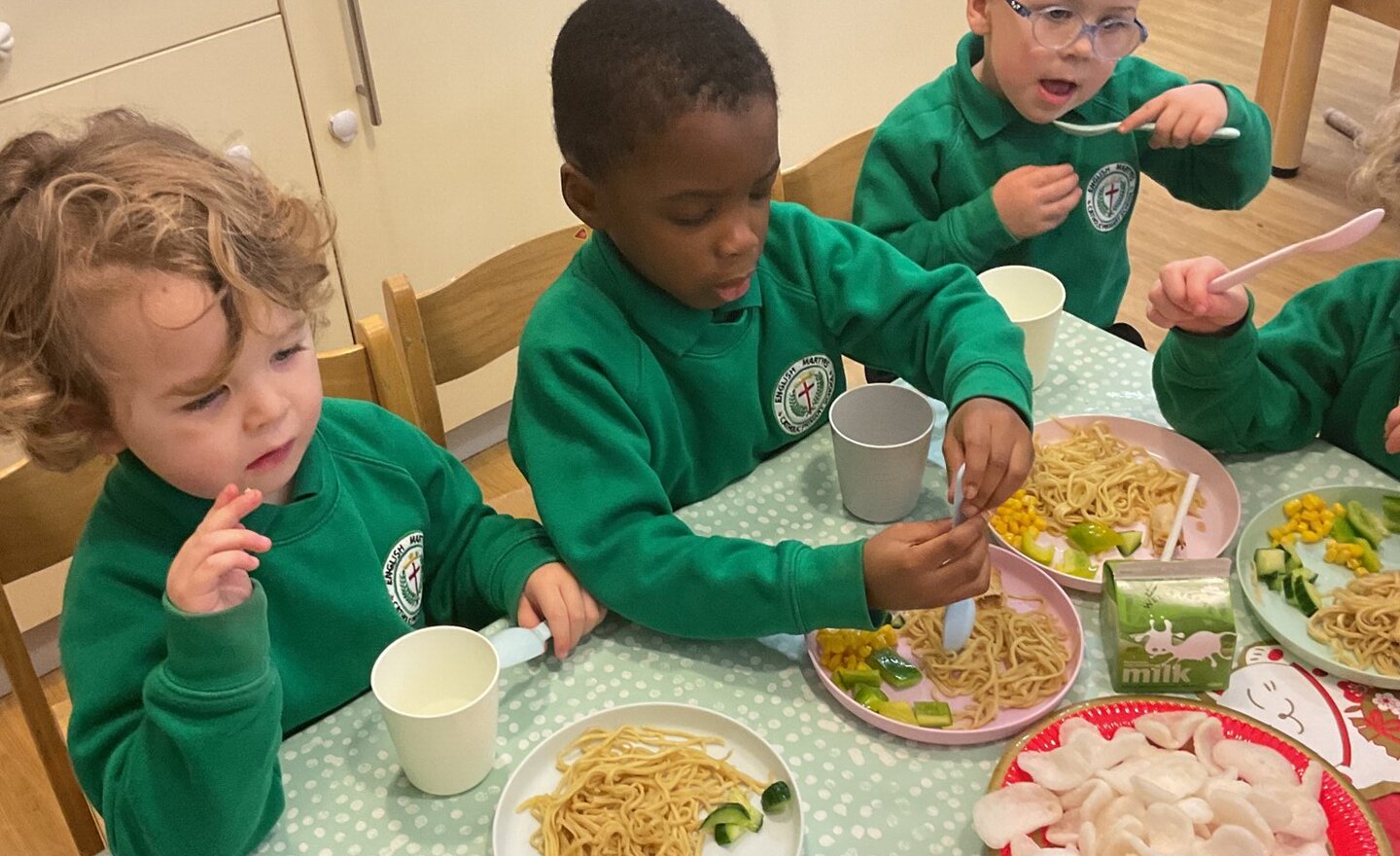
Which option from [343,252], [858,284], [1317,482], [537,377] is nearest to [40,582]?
[343,252]

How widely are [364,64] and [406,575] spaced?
1194 mm

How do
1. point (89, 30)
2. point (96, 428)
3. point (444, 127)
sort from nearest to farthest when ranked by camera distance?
point (96, 428) < point (89, 30) < point (444, 127)

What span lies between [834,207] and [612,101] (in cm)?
75

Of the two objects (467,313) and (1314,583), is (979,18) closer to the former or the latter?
(467,313)

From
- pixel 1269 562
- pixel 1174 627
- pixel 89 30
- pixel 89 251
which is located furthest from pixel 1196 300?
pixel 89 30

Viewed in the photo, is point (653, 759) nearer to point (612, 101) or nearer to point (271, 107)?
point (612, 101)

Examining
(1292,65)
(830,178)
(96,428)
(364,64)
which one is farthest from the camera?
(1292,65)

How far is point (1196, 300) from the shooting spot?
1.22 m

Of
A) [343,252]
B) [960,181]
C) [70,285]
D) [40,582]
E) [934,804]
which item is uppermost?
[70,285]

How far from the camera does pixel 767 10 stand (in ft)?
8.68

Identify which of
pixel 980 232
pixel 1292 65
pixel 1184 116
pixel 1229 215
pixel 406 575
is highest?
pixel 1184 116

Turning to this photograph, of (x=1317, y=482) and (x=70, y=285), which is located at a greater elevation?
(x=70, y=285)

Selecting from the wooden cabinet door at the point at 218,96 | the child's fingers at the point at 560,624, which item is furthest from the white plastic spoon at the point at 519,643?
the wooden cabinet door at the point at 218,96

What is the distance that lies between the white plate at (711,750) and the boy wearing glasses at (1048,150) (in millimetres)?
840
